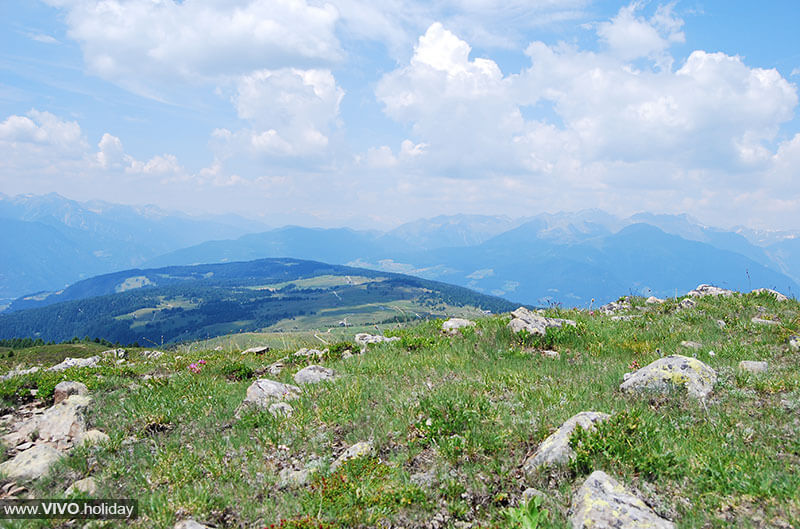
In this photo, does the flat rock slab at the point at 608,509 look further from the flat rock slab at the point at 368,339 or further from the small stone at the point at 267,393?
the flat rock slab at the point at 368,339

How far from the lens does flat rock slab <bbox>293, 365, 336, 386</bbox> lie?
941cm

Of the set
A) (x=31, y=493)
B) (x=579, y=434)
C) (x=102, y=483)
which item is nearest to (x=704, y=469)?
(x=579, y=434)

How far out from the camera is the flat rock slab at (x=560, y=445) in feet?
17.5

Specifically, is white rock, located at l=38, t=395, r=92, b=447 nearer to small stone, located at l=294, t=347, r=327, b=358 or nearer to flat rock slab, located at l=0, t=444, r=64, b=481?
flat rock slab, located at l=0, t=444, r=64, b=481

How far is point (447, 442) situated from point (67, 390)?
889 centimetres

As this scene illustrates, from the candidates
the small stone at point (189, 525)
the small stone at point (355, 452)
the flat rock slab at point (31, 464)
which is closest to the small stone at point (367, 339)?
the small stone at point (355, 452)

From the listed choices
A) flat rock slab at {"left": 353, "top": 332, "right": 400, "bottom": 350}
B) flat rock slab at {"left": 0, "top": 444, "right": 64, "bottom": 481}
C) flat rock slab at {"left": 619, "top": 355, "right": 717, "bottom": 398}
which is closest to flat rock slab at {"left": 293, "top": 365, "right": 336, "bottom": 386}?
flat rock slab at {"left": 353, "top": 332, "right": 400, "bottom": 350}

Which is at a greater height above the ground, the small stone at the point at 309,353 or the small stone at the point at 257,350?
the small stone at the point at 309,353

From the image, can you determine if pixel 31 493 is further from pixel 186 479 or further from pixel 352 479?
pixel 352 479

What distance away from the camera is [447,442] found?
19.2 ft

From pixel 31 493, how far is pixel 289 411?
361cm

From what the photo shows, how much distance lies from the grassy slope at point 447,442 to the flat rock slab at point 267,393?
1.29ft

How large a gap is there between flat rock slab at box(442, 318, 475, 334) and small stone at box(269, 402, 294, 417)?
7182 mm

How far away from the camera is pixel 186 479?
5633 mm
